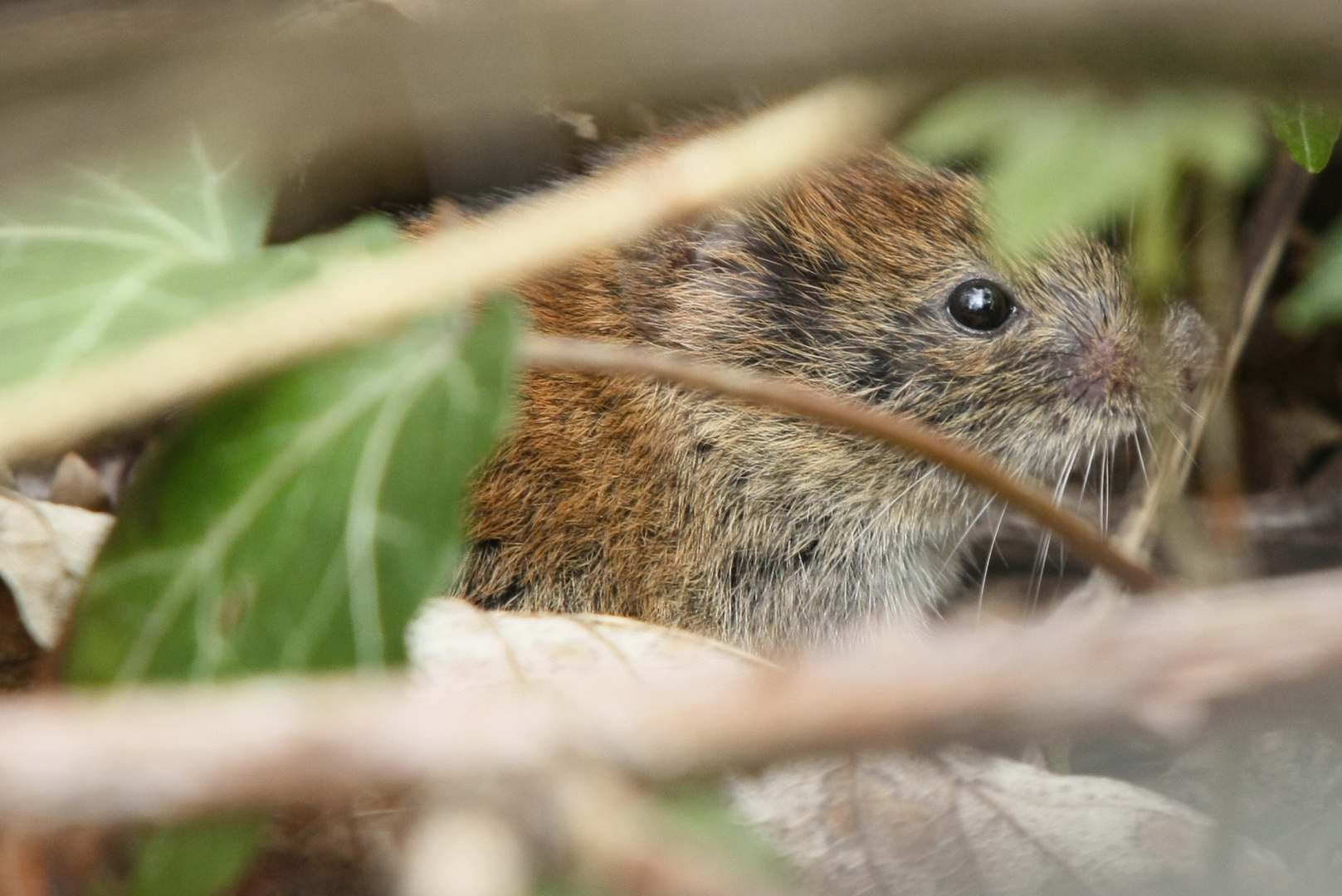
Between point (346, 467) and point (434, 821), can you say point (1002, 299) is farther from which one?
point (434, 821)

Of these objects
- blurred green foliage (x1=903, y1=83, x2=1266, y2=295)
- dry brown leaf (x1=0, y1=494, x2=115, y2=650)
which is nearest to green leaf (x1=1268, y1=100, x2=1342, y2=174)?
blurred green foliage (x1=903, y1=83, x2=1266, y2=295)

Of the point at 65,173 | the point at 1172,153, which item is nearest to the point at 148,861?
the point at 65,173

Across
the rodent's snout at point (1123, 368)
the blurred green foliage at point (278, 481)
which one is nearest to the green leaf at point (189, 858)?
the blurred green foliage at point (278, 481)

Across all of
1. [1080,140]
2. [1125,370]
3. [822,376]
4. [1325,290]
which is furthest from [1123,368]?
[1080,140]

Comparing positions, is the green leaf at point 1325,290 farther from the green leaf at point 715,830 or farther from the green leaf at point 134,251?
the green leaf at point 134,251

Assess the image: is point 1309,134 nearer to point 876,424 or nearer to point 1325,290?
point 1325,290
